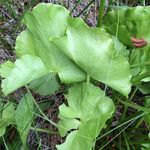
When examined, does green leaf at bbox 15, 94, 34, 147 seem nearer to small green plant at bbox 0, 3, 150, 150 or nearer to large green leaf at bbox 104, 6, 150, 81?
small green plant at bbox 0, 3, 150, 150

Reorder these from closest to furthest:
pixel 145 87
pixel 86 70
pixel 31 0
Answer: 1. pixel 86 70
2. pixel 145 87
3. pixel 31 0

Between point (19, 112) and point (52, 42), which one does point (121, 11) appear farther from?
point (19, 112)

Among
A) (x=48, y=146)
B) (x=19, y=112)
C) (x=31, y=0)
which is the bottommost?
(x=48, y=146)

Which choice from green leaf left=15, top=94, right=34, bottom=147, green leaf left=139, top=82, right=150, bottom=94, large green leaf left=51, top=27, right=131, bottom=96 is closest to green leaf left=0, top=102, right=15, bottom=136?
green leaf left=15, top=94, right=34, bottom=147

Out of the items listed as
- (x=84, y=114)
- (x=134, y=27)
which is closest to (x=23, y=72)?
(x=84, y=114)

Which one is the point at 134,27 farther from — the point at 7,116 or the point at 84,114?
the point at 7,116

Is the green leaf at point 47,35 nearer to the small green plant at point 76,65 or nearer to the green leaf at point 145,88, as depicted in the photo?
the small green plant at point 76,65

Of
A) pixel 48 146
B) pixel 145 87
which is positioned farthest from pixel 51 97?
pixel 145 87
